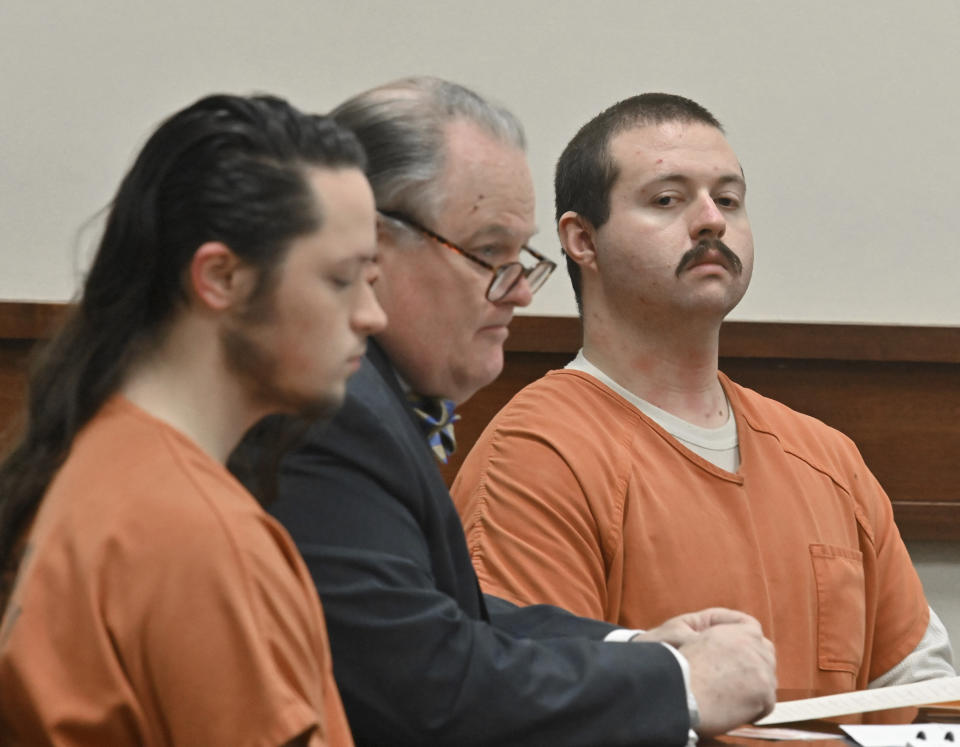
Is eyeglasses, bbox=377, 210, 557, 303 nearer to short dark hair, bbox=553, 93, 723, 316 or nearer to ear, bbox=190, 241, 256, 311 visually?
ear, bbox=190, 241, 256, 311

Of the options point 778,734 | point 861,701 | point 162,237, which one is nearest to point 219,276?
point 162,237

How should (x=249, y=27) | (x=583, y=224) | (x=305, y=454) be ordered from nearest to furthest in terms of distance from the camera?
(x=305, y=454)
(x=583, y=224)
(x=249, y=27)

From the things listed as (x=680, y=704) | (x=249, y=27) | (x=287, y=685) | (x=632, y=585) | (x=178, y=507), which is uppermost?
(x=249, y=27)

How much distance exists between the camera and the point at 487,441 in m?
1.86

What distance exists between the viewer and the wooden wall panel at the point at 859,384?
8.84 feet

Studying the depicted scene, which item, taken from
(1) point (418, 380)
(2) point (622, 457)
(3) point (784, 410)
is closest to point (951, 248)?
(3) point (784, 410)

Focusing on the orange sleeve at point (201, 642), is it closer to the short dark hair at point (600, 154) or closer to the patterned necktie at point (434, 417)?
the patterned necktie at point (434, 417)

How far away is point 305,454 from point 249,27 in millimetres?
1760

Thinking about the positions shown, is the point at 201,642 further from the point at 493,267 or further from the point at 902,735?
the point at 902,735

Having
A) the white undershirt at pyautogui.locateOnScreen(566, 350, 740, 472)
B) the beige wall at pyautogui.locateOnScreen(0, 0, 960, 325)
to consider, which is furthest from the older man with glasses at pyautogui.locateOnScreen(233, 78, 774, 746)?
the beige wall at pyautogui.locateOnScreen(0, 0, 960, 325)

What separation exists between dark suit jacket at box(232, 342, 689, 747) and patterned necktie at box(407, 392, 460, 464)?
9cm

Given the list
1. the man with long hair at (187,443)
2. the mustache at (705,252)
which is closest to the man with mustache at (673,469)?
the mustache at (705,252)

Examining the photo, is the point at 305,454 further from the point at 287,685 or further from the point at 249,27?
the point at 249,27

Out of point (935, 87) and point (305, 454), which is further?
point (935, 87)
